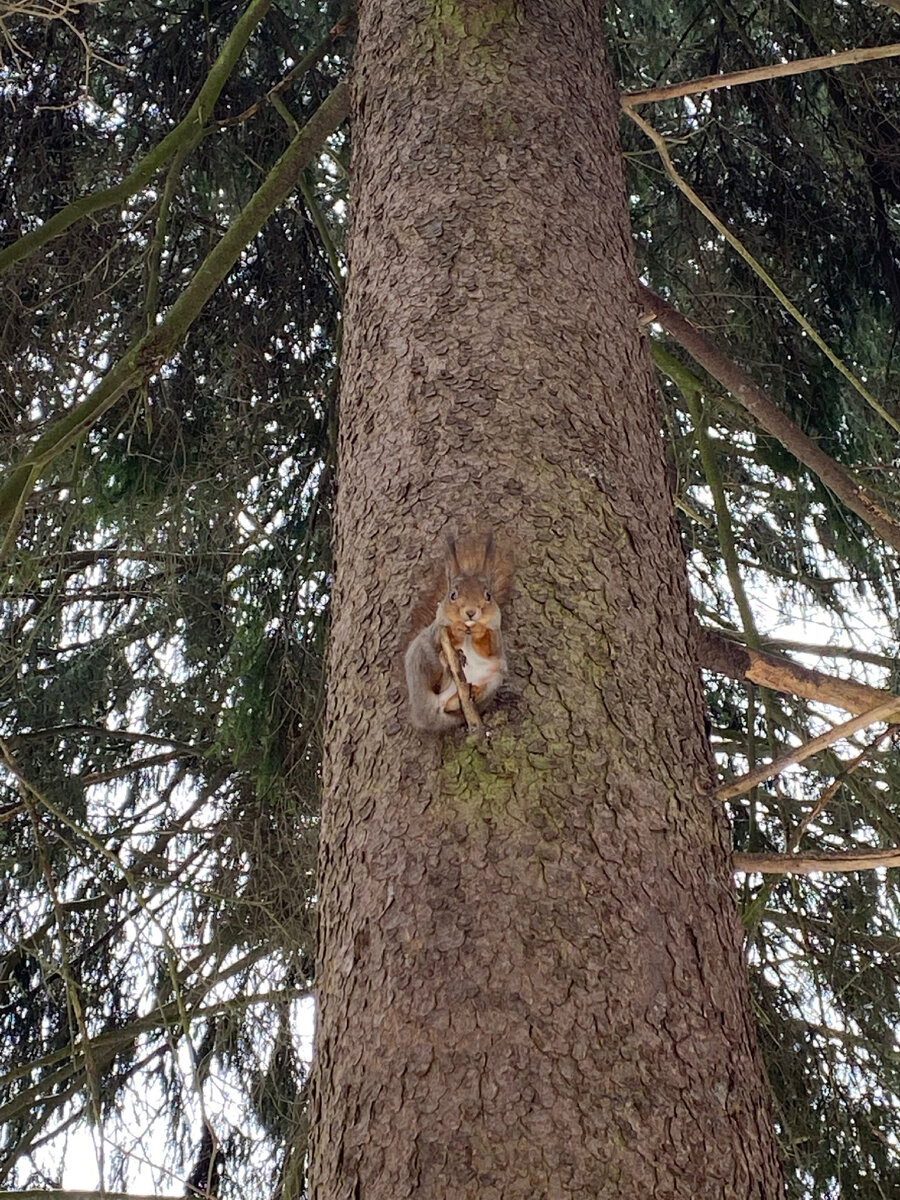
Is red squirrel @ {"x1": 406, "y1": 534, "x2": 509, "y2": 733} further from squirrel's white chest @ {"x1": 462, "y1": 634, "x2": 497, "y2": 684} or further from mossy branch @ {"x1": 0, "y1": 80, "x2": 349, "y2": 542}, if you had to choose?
mossy branch @ {"x1": 0, "y1": 80, "x2": 349, "y2": 542}

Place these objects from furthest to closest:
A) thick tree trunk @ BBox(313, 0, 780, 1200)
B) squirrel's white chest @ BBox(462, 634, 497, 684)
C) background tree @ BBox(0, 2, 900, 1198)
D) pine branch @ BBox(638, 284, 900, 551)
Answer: background tree @ BBox(0, 2, 900, 1198), pine branch @ BBox(638, 284, 900, 551), squirrel's white chest @ BBox(462, 634, 497, 684), thick tree trunk @ BBox(313, 0, 780, 1200)

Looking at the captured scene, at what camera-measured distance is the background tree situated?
8.32ft

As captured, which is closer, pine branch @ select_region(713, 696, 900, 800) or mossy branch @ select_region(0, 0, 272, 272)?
pine branch @ select_region(713, 696, 900, 800)

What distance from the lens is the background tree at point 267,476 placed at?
2.54 metres

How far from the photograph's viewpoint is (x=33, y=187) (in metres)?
2.79

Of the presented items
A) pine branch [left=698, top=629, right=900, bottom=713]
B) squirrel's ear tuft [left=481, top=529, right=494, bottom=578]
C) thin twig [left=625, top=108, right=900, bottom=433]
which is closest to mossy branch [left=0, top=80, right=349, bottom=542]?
thin twig [left=625, top=108, right=900, bottom=433]

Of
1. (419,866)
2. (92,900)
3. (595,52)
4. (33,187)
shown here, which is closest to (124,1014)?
(92,900)

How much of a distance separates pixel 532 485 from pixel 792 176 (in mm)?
2020

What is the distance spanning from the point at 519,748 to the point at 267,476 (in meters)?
2.23

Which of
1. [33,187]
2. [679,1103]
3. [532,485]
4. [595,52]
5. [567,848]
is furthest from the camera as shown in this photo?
[33,187]

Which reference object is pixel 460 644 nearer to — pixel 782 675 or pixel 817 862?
pixel 817 862

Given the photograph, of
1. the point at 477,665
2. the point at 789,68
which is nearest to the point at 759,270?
the point at 789,68

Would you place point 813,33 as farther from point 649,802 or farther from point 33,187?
point 649,802

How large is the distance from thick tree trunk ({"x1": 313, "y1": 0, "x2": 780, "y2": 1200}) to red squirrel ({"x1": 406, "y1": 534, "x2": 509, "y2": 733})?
0.02 metres
